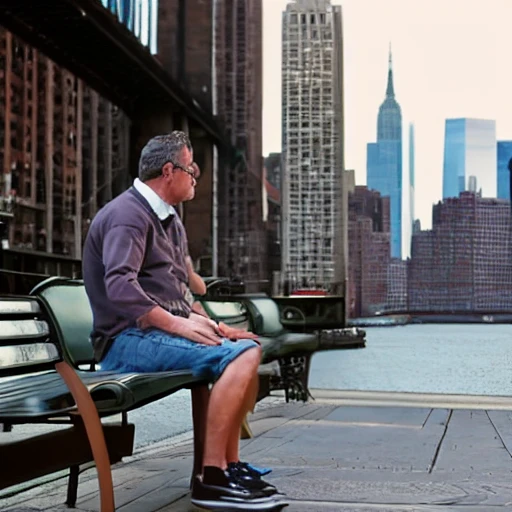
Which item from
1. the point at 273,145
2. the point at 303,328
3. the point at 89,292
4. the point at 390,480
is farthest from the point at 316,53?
the point at 89,292

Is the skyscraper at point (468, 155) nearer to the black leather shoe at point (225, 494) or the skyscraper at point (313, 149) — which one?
the skyscraper at point (313, 149)

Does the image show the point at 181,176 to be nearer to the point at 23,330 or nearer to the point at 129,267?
the point at 129,267

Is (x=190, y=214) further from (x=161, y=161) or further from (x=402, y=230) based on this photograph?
(x=161, y=161)

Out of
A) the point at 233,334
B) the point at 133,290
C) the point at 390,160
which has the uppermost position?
the point at 390,160

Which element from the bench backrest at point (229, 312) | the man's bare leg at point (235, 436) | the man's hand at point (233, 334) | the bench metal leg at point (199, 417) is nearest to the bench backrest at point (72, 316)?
the bench metal leg at point (199, 417)

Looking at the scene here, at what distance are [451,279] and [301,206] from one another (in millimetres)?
799

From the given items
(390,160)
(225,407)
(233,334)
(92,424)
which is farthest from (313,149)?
(92,424)

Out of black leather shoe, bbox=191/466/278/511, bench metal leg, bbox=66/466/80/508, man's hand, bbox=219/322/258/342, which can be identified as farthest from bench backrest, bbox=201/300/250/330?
black leather shoe, bbox=191/466/278/511

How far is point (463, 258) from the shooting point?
482 centimetres

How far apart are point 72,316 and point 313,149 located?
2.35 m

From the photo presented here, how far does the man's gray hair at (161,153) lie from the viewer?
253cm

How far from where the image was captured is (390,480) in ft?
9.96

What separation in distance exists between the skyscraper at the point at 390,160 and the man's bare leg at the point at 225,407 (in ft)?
8.73

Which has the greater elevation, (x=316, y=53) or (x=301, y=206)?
(x=316, y=53)
